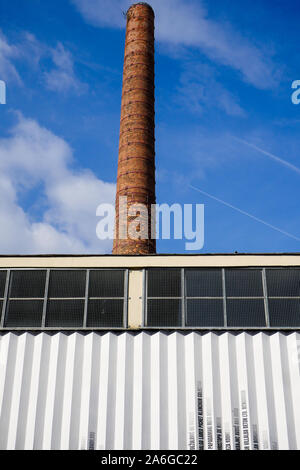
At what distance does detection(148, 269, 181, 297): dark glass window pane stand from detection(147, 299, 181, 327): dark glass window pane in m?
0.19

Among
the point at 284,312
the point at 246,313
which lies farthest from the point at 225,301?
the point at 284,312

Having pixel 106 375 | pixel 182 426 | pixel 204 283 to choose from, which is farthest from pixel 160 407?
pixel 204 283

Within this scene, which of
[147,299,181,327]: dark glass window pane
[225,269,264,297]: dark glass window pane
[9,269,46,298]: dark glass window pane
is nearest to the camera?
[147,299,181,327]: dark glass window pane

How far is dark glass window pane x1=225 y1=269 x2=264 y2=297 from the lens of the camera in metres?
12.0

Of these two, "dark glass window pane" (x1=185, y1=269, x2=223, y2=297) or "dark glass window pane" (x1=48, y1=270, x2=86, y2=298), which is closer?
"dark glass window pane" (x1=185, y1=269, x2=223, y2=297)

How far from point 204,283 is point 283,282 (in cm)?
204

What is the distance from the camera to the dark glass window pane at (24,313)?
470 inches

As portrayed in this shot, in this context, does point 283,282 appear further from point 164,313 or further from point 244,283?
point 164,313

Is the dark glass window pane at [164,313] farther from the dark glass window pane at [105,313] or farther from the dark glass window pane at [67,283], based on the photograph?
the dark glass window pane at [67,283]

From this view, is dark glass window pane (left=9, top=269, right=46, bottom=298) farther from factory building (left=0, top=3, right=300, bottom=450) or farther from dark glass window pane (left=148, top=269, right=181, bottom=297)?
dark glass window pane (left=148, top=269, right=181, bottom=297)

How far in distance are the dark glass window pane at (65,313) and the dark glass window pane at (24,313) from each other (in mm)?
267

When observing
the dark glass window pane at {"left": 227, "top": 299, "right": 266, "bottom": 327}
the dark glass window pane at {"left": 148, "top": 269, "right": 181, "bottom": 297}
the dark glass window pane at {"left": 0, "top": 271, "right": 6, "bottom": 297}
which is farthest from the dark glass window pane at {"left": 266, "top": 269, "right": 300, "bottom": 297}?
the dark glass window pane at {"left": 0, "top": 271, "right": 6, "bottom": 297}

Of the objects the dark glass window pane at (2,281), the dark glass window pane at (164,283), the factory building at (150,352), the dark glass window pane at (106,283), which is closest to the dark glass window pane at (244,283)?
the factory building at (150,352)

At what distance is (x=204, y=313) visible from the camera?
1179 centimetres
